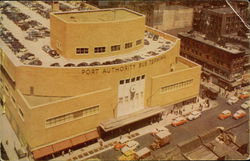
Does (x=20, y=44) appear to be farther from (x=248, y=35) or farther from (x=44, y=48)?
(x=248, y=35)

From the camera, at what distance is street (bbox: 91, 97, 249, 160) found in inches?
2410

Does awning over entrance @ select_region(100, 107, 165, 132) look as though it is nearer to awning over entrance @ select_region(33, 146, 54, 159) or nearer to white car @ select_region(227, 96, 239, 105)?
awning over entrance @ select_region(33, 146, 54, 159)

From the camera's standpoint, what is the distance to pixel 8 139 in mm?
63844

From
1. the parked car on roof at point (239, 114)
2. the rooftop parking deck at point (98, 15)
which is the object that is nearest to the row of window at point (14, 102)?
the rooftop parking deck at point (98, 15)

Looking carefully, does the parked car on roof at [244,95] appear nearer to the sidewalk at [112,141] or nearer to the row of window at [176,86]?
the sidewalk at [112,141]

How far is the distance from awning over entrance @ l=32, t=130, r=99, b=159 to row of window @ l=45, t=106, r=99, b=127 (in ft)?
12.4

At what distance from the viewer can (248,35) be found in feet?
348

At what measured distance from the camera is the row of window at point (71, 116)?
186ft

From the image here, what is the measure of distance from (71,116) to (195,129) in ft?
90.4

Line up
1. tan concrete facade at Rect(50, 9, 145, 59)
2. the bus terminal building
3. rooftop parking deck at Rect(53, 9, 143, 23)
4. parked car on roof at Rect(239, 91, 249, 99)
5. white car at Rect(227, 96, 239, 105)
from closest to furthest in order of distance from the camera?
the bus terminal building
tan concrete facade at Rect(50, 9, 145, 59)
rooftop parking deck at Rect(53, 9, 143, 23)
white car at Rect(227, 96, 239, 105)
parked car on roof at Rect(239, 91, 249, 99)

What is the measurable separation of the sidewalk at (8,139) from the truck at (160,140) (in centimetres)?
2374

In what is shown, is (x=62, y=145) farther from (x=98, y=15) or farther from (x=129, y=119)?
(x=98, y=15)

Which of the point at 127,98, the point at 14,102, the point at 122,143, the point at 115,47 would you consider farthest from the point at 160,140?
the point at 14,102

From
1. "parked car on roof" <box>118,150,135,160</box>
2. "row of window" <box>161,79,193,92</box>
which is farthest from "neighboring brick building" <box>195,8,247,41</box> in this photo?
"parked car on roof" <box>118,150,135,160</box>
